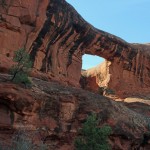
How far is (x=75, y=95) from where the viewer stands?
22.5 metres

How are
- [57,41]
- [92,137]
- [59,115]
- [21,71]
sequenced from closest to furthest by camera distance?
1. [92,137]
2. [21,71]
3. [59,115]
4. [57,41]

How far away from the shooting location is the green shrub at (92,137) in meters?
19.6

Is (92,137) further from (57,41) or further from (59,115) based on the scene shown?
(57,41)

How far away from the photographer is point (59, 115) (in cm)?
2108

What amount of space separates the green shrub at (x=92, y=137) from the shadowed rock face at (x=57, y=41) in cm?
792

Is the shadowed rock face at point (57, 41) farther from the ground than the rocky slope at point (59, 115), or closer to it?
farther from the ground

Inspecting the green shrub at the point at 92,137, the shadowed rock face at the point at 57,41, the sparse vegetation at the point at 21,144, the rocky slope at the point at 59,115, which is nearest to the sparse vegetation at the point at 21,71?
the rocky slope at the point at 59,115

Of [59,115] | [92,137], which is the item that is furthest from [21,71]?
[92,137]

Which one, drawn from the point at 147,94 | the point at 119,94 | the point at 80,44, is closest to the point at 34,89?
the point at 80,44

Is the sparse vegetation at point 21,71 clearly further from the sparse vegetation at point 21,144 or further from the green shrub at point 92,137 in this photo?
the green shrub at point 92,137

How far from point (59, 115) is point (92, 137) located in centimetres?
237

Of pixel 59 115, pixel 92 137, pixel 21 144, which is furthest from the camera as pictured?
pixel 59 115

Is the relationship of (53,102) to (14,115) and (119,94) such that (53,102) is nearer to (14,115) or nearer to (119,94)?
(14,115)

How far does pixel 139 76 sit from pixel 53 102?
70.6 feet
